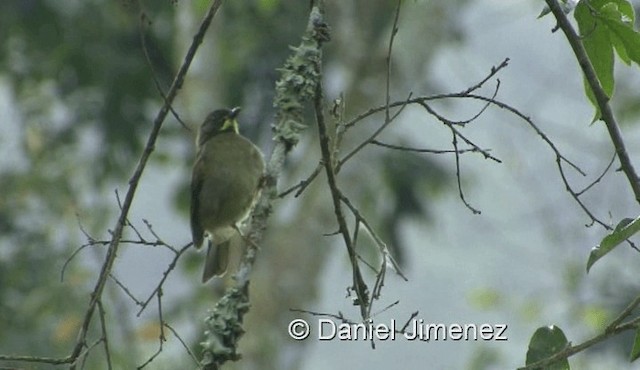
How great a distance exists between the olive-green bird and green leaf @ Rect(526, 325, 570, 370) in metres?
2.55

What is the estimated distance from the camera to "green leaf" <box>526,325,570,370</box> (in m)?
2.64

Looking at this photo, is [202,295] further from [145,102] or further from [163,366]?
[145,102]

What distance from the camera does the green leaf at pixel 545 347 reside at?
2.64m

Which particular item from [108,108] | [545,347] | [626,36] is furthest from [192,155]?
[626,36]

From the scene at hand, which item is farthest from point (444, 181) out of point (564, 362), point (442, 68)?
point (442, 68)

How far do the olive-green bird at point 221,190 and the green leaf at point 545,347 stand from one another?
2.55 metres

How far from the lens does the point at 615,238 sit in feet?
8.18

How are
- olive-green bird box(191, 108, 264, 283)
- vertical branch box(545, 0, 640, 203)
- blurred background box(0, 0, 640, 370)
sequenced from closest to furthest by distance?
vertical branch box(545, 0, 640, 203), olive-green bird box(191, 108, 264, 283), blurred background box(0, 0, 640, 370)

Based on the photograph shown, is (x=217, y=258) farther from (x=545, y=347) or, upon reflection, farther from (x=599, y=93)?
(x=599, y=93)

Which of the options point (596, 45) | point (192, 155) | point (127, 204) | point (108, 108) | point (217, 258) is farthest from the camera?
point (192, 155)

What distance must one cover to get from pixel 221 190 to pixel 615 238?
322 cm

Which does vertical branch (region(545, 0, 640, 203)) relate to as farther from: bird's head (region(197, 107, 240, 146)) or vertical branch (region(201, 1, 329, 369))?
bird's head (region(197, 107, 240, 146))

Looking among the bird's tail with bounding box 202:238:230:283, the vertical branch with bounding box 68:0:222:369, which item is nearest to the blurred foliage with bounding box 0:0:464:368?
the bird's tail with bounding box 202:238:230:283

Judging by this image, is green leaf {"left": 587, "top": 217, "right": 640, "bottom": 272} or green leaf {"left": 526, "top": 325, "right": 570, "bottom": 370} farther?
green leaf {"left": 526, "top": 325, "right": 570, "bottom": 370}
